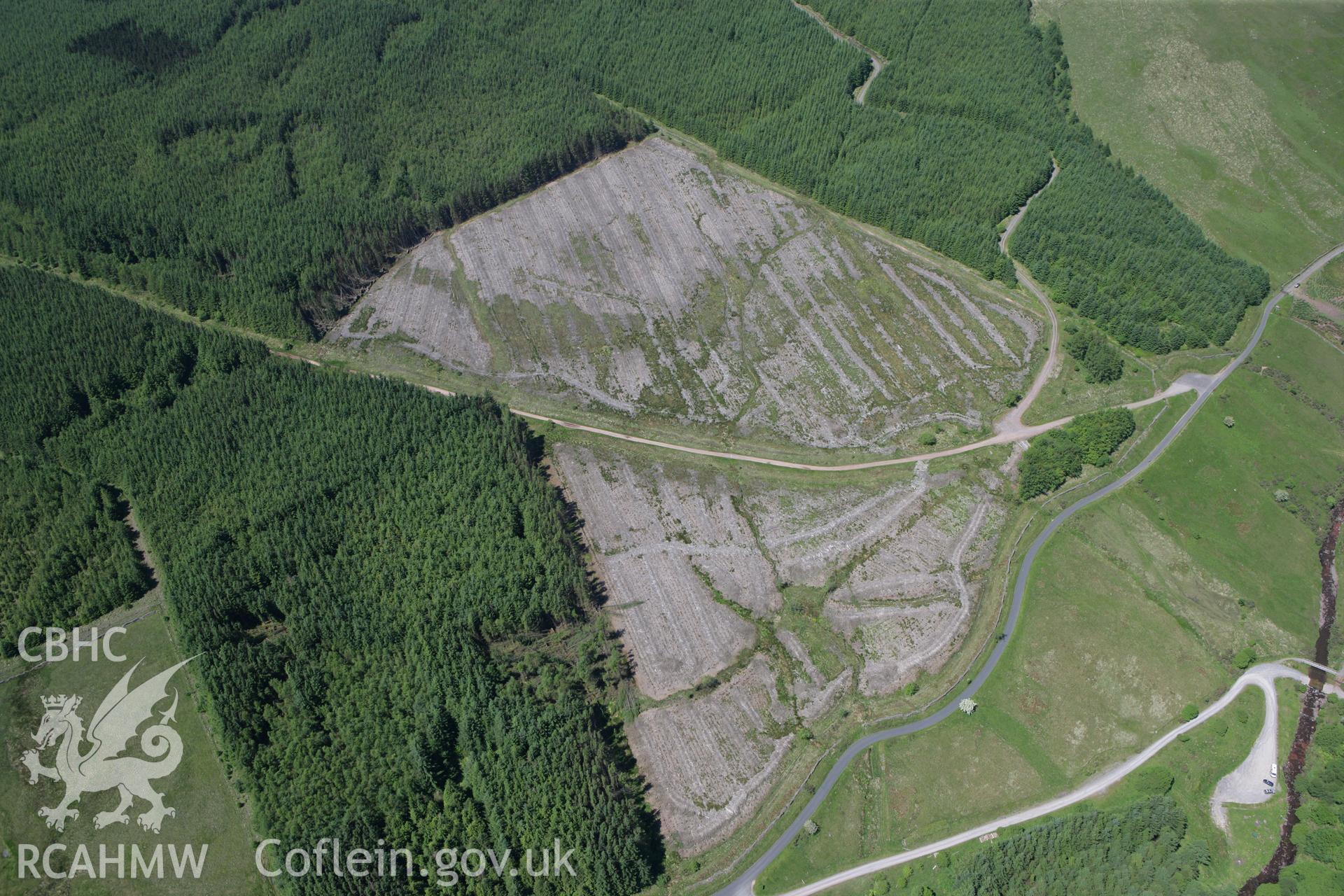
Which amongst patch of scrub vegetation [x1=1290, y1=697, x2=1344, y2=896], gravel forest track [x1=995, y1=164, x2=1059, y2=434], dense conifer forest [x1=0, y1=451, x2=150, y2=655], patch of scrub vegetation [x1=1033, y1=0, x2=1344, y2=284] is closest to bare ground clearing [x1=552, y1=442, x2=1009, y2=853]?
gravel forest track [x1=995, y1=164, x2=1059, y2=434]

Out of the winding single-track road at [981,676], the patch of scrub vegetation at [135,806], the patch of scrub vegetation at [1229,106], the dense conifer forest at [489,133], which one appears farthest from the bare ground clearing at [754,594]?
the patch of scrub vegetation at [1229,106]

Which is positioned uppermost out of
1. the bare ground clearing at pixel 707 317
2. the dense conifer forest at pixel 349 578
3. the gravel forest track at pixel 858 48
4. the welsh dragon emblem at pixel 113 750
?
the gravel forest track at pixel 858 48

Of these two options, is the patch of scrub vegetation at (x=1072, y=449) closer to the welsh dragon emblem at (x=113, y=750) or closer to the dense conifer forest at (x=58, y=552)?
the welsh dragon emblem at (x=113, y=750)

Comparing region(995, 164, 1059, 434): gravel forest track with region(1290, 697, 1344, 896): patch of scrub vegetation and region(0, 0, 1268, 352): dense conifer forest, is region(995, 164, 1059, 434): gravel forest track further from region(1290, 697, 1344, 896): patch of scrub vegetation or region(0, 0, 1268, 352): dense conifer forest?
region(1290, 697, 1344, 896): patch of scrub vegetation

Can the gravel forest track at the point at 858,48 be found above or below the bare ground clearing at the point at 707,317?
above

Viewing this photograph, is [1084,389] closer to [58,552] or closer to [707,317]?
[707,317]
